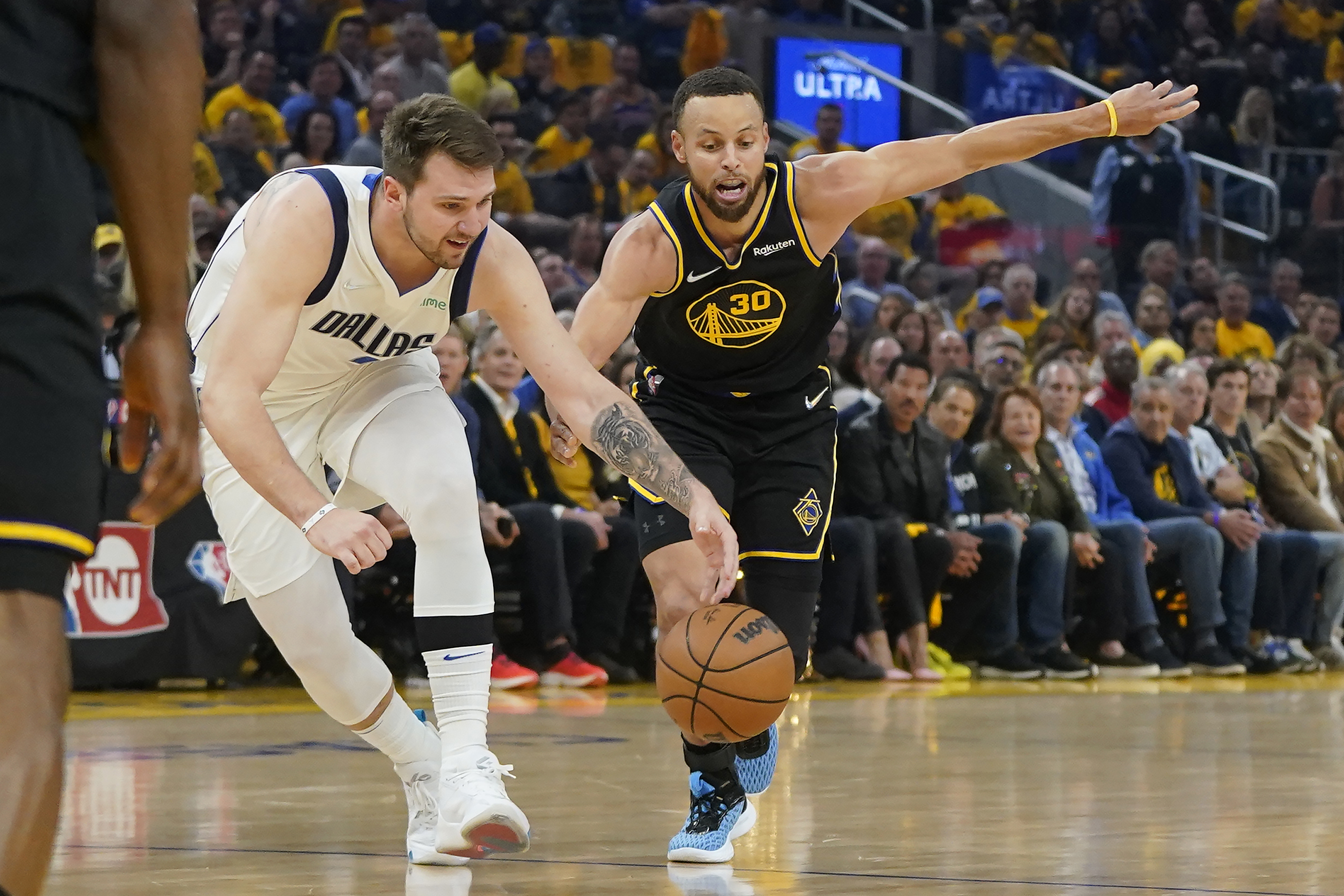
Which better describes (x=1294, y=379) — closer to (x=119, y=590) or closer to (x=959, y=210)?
(x=959, y=210)

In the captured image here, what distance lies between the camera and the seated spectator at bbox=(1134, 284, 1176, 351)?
1427 cm

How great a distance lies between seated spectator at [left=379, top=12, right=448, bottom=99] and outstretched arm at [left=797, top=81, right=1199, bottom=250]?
8334 mm

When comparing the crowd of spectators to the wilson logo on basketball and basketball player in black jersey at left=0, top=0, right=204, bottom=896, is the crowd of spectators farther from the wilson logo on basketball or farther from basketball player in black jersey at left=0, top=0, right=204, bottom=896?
basketball player in black jersey at left=0, top=0, right=204, bottom=896

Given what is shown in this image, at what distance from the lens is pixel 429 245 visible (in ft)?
15.4

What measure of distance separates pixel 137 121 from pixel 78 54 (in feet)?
0.33

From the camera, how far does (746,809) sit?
5.25 meters

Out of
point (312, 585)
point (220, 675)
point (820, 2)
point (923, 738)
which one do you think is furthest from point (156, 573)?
point (820, 2)

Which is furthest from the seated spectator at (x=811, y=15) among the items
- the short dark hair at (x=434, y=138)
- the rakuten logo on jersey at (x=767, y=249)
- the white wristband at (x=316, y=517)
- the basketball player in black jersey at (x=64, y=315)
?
the basketball player in black jersey at (x=64, y=315)

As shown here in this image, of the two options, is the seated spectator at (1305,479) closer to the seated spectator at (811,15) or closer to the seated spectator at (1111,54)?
the seated spectator at (811,15)

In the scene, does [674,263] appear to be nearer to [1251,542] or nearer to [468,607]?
[468,607]

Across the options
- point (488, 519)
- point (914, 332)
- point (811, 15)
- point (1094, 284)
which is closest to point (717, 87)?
point (488, 519)

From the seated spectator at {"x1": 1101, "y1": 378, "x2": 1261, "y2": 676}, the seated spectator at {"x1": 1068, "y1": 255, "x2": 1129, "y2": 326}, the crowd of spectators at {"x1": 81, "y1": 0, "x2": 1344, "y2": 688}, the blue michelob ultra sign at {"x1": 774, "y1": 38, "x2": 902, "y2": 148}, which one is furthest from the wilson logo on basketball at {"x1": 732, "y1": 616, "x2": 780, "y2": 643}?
the blue michelob ultra sign at {"x1": 774, "y1": 38, "x2": 902, "y2": 148}

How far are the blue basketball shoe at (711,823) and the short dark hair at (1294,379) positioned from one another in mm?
8751

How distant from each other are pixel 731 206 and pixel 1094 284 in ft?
32.9
